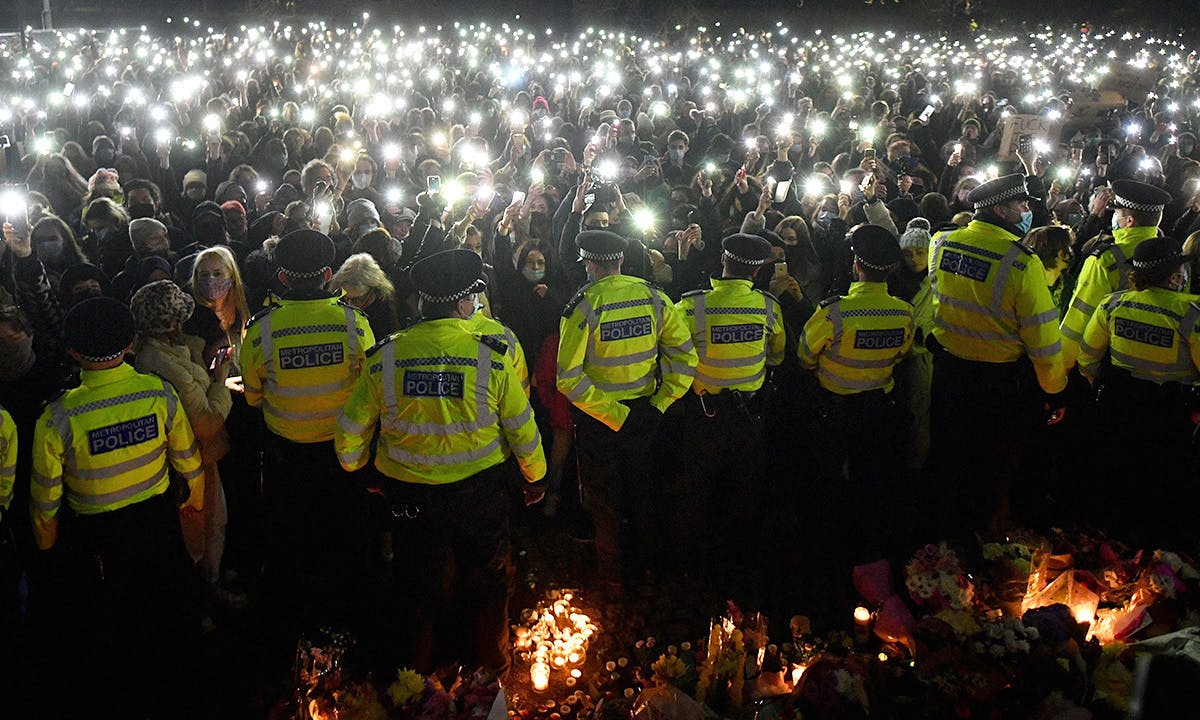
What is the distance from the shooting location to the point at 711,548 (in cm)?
567

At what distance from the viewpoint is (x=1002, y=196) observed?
5152 millimetres

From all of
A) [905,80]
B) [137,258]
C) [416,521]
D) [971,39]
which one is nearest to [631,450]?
[416,521]

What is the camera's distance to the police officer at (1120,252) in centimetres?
607

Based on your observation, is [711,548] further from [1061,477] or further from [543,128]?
[543,128]

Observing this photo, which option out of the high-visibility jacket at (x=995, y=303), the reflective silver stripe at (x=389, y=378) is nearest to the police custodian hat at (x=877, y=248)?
the high-visibility jacket at (x=995, y=303)

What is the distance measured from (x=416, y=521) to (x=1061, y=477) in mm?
5136

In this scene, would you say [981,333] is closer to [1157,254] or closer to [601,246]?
[1157,254]

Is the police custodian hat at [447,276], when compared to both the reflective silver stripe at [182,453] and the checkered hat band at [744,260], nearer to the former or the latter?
the reflective silver stripe at [182,453]

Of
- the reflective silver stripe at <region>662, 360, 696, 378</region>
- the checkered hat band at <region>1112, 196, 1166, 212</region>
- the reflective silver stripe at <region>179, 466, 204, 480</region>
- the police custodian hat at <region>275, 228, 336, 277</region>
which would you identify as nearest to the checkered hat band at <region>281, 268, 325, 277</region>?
the police custodian hat at <region>275, 228, 336, 277</region>

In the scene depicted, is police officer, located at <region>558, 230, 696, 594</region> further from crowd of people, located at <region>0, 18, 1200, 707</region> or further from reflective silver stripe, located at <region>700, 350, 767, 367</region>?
reflective silver stripe, located at <region>700, 350, 767, 367</region>

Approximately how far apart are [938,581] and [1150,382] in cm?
224

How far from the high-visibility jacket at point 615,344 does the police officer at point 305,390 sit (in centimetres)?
122

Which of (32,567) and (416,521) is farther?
(32,567)

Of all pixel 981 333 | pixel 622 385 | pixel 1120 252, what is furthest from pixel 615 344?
pixel 1120 252
